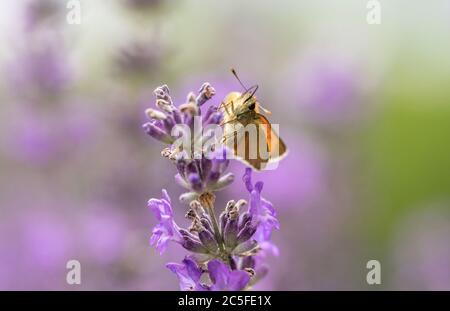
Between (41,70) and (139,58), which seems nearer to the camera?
(139,58)

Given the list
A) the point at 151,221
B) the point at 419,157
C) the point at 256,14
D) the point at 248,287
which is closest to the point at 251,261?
the point at 248,287

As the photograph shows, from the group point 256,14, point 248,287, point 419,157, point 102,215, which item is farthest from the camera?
point 256,14

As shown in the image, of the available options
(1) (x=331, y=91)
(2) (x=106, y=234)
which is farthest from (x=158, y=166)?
(1) (x=331, y=91)

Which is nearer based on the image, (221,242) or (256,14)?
(221,242)

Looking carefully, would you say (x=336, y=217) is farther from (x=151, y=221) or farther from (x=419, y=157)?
(x=419, y=157)

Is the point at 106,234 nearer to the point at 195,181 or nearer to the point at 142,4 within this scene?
the point at 142,4

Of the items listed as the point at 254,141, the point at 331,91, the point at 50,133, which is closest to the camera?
the point at 254,141

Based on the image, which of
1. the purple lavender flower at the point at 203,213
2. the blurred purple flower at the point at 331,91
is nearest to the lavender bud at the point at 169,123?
the purple lavender flower at the point at 203,213
